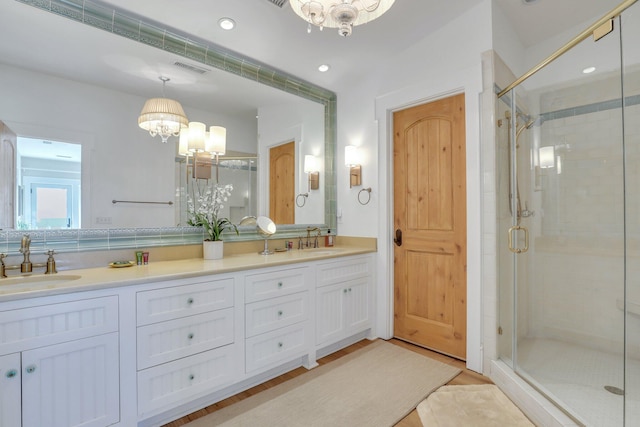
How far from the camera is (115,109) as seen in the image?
2.04 m

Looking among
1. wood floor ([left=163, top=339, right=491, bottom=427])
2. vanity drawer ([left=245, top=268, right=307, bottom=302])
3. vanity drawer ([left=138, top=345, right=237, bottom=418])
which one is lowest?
wood floor ([left=163, top=339, right=491, bottom=427])

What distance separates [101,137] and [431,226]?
8.35 ft

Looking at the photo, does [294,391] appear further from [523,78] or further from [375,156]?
[523,78]

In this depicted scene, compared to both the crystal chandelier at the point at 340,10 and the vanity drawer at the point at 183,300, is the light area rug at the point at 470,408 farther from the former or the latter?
the crystal chandelier at the point at 340,10

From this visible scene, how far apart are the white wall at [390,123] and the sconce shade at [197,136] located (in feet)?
4.83

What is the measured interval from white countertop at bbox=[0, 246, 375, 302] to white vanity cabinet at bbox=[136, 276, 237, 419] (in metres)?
0.07

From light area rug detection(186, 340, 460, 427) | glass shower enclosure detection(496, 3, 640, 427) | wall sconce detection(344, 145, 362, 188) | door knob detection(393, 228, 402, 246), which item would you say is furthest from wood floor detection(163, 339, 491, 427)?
wall sconce detection(344, 145, 362, 188)

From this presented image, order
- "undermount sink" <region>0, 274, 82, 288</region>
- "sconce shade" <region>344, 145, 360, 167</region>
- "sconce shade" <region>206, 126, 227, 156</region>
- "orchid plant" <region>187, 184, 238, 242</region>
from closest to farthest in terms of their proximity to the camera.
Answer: "undermount sink" <region>0, 274, 82, 288</region> → "orchid plant" <region>187, 184, 238, 242</region> → "sconce shade" <region>206, 126, 227, 156</region> → "sconce shade" <region>344, 145, 360, 167</region>

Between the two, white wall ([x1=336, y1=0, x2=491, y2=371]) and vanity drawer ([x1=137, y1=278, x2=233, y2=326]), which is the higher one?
white wall ([x1=336, y1=0, x2=491, y2=371])

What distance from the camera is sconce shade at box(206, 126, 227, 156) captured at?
2473mm

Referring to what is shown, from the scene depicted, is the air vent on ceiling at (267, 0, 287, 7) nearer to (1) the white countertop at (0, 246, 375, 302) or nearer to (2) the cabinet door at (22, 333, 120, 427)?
(1) the white countertop at (0, 246, 375, 302)

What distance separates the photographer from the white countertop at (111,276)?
137cm

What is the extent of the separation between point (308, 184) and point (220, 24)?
155 cm

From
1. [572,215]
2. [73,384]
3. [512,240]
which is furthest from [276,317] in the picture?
[572,215]
